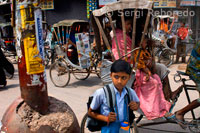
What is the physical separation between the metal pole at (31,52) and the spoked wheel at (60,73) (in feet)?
11.6

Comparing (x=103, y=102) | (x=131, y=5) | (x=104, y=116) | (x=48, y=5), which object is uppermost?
(x=48, y=5)

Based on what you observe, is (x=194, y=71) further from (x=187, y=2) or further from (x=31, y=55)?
(x=187, y=2)

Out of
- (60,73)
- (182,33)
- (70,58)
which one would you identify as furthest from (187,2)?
(60,73)

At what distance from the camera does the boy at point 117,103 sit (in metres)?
1.93

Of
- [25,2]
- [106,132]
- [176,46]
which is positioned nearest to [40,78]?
[25,2]

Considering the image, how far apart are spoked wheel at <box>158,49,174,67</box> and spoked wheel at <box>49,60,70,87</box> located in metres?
4.41

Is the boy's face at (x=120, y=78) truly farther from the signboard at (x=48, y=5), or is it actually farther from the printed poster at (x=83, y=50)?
the signboard at (x=48, y=5)

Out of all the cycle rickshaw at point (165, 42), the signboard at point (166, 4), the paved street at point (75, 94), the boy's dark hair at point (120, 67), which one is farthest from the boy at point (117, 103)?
the signboard at point (166, 4)

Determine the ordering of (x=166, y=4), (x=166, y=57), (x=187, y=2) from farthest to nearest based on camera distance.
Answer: (x=187, y=2)
(x=166, y=4)
(x=166, y=57)

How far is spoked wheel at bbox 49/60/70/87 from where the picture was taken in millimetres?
6355

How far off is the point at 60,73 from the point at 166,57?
4.97m

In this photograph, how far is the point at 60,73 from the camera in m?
6.36

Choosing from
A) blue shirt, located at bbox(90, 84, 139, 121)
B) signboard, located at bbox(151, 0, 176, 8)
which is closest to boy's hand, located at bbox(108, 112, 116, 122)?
blue shirt, located at bbox(90, 84, 139, 121)

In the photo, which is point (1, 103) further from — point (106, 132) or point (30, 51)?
point (106, 132)
